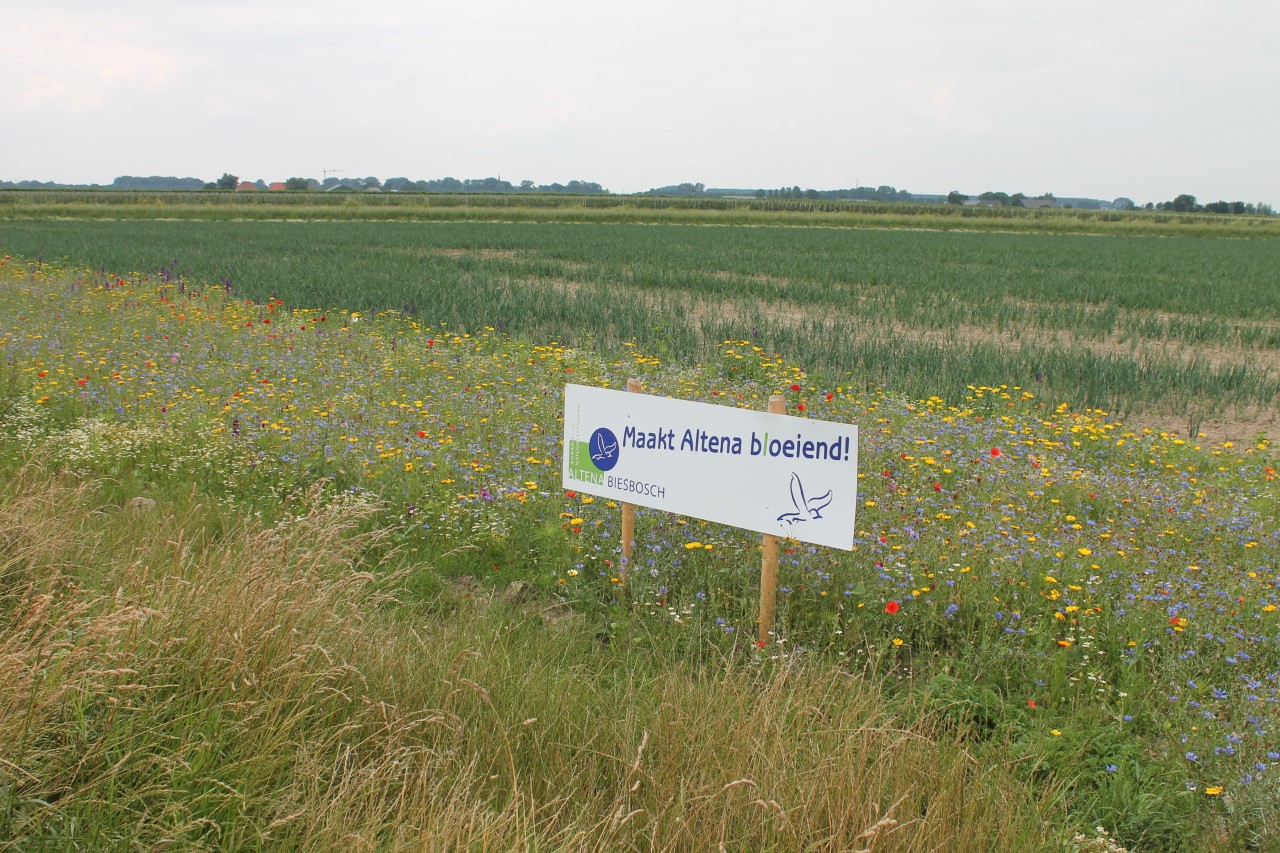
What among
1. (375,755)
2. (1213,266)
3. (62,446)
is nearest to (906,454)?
(375,755)

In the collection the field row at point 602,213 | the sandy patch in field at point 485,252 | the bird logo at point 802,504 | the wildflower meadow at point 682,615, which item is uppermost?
the field row at point 602,213

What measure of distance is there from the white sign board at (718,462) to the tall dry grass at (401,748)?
696 millimetres

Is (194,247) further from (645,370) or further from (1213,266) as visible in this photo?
(1213,266)

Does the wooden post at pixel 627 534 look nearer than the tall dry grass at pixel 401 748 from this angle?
No

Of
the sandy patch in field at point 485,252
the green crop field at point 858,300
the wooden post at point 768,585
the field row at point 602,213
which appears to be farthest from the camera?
the field row at point 602,213

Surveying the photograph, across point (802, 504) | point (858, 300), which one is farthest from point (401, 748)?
point (858, 300)

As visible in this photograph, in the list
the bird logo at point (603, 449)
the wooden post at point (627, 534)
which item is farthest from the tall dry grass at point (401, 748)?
the bird logo at point (603, 449)

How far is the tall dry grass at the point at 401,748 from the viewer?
2391 mm

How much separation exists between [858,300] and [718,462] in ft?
50.8

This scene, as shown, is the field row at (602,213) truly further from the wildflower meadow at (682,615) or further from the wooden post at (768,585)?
the wooden post at (768,585)

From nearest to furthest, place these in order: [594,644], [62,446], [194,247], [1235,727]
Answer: [1235,727] < [594,644] < [62,446] < [194,247]

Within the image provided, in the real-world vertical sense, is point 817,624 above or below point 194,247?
below

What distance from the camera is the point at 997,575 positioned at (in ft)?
15.0

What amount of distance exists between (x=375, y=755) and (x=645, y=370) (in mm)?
7343
